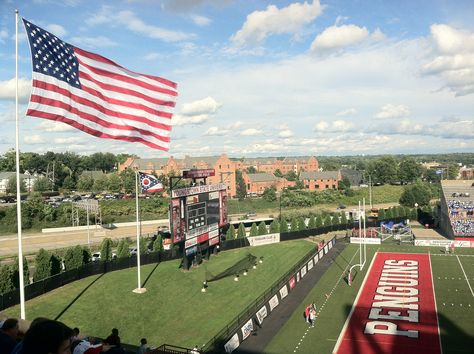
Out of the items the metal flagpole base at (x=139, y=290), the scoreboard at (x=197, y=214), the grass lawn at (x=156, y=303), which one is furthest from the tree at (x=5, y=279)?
the scoreboard at (x=197, y=214)

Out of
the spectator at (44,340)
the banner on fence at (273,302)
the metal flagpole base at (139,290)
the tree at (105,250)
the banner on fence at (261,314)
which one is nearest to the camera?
the spectator at (44,340)

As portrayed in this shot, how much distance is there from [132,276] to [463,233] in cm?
4456

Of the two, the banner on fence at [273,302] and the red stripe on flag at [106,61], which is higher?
the red stripe on flag at [106,61]

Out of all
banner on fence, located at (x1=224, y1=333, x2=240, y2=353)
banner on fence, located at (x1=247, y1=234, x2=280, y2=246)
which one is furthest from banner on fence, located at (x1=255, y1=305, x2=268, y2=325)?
banner on fence, located at (x1=247, y1=234, x2=280, y2=246)

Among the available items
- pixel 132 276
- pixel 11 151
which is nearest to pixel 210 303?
pixel 132 276

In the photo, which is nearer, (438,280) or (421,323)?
(421,323)

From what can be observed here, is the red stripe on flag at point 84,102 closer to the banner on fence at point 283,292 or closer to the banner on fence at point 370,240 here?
the banner on fence at point 283,292

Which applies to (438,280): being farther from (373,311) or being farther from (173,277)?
(173,277)

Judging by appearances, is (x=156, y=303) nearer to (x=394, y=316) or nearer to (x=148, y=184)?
(x=148, y=184)

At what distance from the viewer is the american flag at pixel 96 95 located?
1417cm

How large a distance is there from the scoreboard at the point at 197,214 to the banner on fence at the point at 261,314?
40.9ft

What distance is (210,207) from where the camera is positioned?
43625 mm

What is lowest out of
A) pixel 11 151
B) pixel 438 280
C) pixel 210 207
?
pixel 438 280

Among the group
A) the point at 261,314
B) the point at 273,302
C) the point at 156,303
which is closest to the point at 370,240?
the point at 273,302
